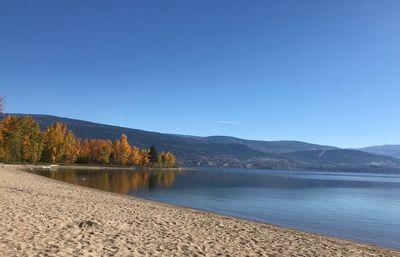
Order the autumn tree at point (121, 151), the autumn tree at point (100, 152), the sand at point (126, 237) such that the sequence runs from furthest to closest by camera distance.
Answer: the autumn tree at point (121, 151) < the autumn tree at point (100, 152) < the sand at point (126, 237)

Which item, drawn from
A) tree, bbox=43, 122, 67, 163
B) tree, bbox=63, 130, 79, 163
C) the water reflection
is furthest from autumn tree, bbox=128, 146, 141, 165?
the water reflection

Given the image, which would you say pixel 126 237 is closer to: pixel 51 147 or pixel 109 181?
pixel 109 181

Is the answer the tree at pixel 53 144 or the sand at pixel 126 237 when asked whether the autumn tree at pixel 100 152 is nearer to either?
the tree at pixel 53 144

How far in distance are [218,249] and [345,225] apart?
1042 inches

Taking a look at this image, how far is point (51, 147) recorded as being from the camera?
137500mm

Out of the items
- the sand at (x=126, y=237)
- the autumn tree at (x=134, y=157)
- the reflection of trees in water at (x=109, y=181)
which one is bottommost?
the reflection of trees in water at (x=109, y=181)

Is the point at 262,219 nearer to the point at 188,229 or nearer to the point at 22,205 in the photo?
the point at 188,229

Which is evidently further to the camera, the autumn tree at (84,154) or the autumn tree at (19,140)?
the autumn tree at (84,154)

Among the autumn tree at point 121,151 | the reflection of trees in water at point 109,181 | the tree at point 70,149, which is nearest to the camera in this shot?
the reflection of trees in water at point 109,181

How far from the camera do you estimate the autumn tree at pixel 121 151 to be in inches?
7131

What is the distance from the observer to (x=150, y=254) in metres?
15.3

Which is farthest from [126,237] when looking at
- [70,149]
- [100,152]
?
[100,152]

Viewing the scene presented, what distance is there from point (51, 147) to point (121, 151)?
4642 centimetres

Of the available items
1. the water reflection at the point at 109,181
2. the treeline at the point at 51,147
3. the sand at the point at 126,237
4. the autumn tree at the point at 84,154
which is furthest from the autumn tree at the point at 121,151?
the sand at the point at 126,237
